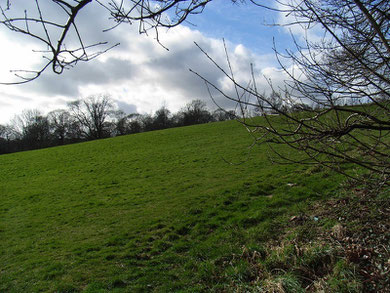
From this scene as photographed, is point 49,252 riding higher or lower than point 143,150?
lower

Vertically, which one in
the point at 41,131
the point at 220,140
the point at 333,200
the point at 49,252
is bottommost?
the point at 49,252

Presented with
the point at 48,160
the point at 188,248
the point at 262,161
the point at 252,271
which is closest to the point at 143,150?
the point at 48,160

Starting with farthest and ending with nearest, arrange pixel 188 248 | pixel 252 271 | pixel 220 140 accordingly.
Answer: pixel 220 140 → pixel 188 248 → pixel 252 271

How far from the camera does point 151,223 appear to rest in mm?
7676

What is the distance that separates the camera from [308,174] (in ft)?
31.4

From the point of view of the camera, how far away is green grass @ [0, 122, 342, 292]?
487cm

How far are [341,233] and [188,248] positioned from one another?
2.97m

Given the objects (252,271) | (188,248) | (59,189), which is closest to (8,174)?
(59,189)

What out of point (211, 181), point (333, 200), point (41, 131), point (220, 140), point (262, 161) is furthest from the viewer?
point (41, 131)

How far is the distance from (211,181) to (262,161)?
350 cm

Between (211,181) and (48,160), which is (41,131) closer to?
(48,160)

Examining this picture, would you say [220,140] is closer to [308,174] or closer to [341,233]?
[308,174]

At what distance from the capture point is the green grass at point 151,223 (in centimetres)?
487

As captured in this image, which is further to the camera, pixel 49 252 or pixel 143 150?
pixel 143 150
